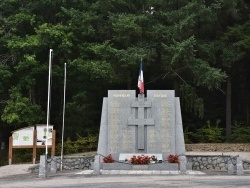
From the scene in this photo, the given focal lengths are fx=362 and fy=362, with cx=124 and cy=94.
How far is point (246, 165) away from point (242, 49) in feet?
35.1

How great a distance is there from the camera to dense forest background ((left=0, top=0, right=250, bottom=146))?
24.3 metres

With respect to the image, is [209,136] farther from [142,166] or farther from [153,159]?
[142,166]

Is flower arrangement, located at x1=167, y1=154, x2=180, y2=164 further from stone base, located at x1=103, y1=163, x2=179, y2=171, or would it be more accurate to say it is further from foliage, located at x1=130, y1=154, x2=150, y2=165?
foliage, located at x1=130, y1=154, x2=150, y2=165

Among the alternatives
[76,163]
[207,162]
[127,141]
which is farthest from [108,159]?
[207,162]

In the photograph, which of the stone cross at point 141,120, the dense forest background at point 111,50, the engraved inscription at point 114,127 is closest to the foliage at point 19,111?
the dense forest background at point 111,50

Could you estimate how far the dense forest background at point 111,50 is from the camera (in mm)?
24281

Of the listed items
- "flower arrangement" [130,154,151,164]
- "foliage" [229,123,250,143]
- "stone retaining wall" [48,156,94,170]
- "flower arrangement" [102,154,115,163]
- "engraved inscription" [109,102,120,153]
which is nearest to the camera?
"flower arrangement" [130,154,151,164]

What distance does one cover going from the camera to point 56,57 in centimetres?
2806

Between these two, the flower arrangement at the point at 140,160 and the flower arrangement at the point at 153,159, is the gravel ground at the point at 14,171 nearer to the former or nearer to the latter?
the flower arrangement at the point at 140,160

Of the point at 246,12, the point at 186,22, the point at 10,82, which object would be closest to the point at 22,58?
the point at 10,82

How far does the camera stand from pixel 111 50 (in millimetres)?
24438

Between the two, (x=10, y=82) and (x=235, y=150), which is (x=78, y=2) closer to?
(x=10, y=82)

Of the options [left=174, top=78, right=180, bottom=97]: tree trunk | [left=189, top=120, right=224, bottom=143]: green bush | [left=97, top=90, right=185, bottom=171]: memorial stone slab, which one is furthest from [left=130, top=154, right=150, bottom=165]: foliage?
[left=174, top=78, right=180, bottom=97]: tree trunk

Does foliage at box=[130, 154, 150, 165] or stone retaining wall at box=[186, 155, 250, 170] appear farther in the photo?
stone retaining wall at box=[186, 155, 250, 170]
